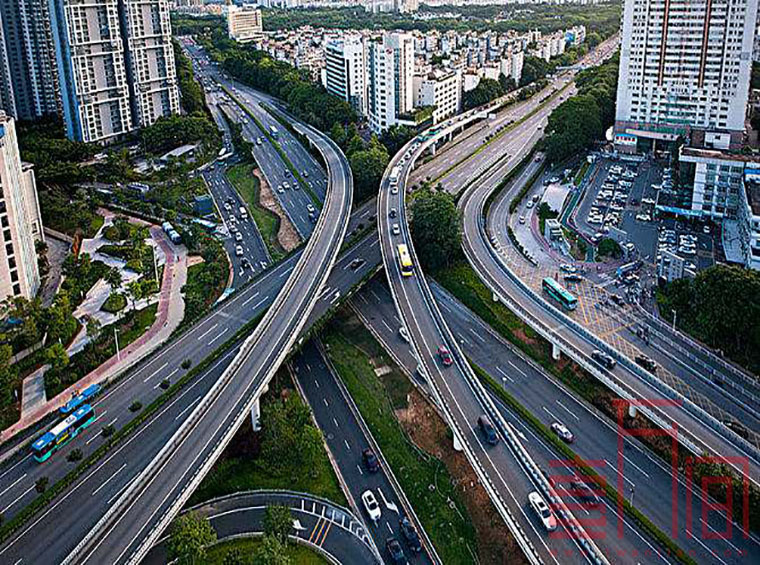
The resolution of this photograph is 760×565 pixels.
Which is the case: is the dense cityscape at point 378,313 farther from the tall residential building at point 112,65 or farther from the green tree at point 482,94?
the green tree at point 482,94

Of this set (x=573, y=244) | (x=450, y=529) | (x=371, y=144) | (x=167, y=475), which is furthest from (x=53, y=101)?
(x=450, y=529)

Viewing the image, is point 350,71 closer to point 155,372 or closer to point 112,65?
point 112,65

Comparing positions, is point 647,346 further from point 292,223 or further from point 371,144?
point 371,144

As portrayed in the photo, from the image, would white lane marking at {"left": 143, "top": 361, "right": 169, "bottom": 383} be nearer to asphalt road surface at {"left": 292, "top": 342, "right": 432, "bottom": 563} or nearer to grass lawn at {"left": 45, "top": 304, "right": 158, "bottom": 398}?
grass lawn at {"left": 45, "top": 304, "right": 158, "bottom": 398}

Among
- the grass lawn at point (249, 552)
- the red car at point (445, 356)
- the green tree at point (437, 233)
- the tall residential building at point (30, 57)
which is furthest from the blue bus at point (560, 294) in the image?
the tall residential building at point (30, 57)

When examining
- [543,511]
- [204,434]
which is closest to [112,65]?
[204,434]

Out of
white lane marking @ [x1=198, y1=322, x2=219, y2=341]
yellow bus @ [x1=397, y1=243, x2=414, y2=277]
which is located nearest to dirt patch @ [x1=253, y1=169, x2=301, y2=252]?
yellow bus @ [x1=397, y1=243, x2=414, y2=277]
